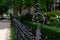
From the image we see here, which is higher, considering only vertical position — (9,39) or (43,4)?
(43,4)

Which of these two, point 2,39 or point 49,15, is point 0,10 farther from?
point 2,39

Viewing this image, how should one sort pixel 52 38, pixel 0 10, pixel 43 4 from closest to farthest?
pixel 52 38, pixel 43 4, pixel 0 10

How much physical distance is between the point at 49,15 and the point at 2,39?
9544 millimetres

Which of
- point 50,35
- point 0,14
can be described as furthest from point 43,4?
point 0,14

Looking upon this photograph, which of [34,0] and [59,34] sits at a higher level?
[34,0]

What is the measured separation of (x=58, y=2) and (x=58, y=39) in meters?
35.8

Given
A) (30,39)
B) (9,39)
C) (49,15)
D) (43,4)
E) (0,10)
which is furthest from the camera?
(0,10)

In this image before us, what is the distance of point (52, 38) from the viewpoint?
8.64 meters

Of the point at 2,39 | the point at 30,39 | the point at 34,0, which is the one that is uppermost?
the point at 34,0

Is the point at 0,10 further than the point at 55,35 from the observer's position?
Yes

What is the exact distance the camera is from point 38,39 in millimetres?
4371

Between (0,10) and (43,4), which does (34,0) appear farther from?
(0,10)

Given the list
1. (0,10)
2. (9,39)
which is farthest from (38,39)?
(0,10)

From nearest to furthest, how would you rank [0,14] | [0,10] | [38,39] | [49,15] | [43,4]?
[38,39], [49,15], [43,4], [0,10], [0,14]
